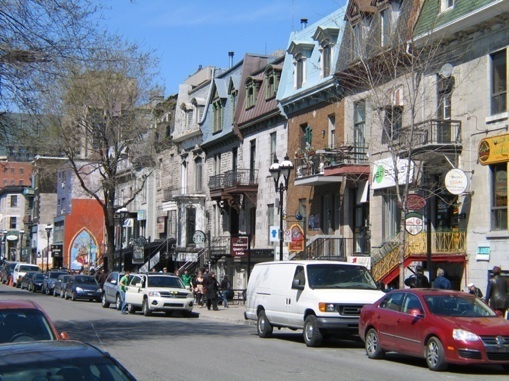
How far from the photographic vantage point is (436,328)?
14695 millimetres

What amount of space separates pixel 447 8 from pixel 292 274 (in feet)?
37.6

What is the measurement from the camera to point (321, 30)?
34688 mm

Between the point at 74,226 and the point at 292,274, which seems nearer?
the point at 292,274

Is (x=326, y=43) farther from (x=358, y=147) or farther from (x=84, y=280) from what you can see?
A: (x=84, y=280)

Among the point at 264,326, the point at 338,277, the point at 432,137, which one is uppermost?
the point at 432,137

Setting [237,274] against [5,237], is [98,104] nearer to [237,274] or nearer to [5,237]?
[237,274]

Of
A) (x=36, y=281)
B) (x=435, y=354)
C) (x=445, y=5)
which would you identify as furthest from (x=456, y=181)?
(x=36, y=281)

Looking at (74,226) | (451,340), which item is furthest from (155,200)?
(451,340)

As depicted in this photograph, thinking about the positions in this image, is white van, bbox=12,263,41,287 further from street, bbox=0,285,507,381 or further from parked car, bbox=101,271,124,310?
street, bbox=0,285,507,381

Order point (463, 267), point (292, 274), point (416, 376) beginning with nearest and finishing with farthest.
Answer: point (416, 376) → point (292, 274) → point (463, 267)

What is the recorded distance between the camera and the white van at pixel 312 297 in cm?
1878

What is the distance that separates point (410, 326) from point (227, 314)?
55.2 feet

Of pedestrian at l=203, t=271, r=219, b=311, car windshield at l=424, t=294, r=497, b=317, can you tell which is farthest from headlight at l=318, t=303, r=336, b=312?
pedestrian at l=203, t=271, r=219, b=311

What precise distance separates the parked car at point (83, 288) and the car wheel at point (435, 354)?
31419mm
